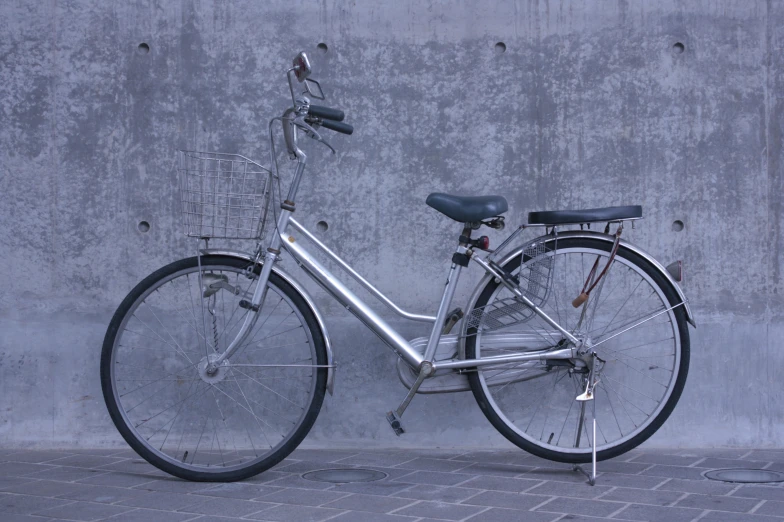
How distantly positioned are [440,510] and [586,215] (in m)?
1.45

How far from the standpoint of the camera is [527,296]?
394 centimetres

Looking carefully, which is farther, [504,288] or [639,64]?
[639,64]

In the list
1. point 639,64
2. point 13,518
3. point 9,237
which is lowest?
point 13,518

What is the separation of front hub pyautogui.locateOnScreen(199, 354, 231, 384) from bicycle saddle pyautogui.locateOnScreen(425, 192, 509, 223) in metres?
1.22

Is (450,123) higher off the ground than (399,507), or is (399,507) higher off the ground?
(450,123)

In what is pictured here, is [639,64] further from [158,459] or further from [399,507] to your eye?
[158,459]

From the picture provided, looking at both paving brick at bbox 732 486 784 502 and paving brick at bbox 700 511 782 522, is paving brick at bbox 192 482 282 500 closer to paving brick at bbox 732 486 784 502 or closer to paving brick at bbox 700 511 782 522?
paving brick at bbox 700 511 782 522

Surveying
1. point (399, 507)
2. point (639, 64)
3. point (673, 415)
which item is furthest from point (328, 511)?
point (639, 64)

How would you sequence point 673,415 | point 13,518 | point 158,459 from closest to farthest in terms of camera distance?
1. point 13,518
2. point 158,459
3. point 673,415

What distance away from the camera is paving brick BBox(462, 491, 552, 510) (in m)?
3.40

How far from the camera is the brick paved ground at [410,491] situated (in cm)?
328

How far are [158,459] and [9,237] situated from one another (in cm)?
161

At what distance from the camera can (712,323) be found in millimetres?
4438

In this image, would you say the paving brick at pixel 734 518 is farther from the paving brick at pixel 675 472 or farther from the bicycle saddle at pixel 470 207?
the bicycle saddle at pixel 470 207
